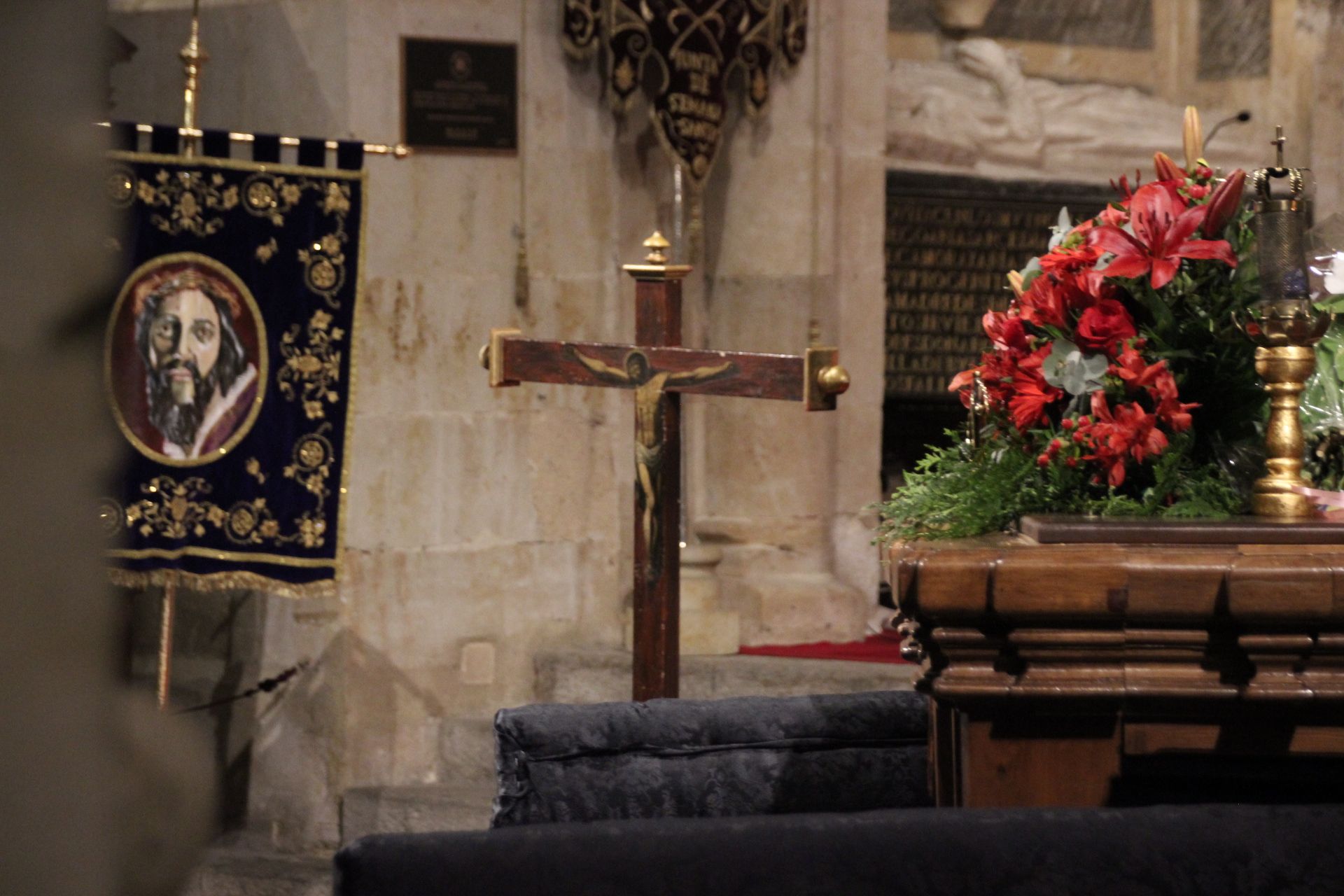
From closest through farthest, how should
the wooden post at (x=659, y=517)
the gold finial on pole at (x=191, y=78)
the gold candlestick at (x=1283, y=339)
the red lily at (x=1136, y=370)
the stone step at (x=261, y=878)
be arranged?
the gold candlestick at (x=1283, y=339) < the red lily at (x=1136, y=370) < the wooden post at (x=659, y=517) < the gold finial on pole at (x=191, y=78) < the stone step at (x=261, y=878)

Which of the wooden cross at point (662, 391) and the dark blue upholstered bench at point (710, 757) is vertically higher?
the wooden cross at point (662, 391)

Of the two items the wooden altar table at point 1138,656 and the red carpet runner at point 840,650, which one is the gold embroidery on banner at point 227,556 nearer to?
the red carpet runner at point 840,650

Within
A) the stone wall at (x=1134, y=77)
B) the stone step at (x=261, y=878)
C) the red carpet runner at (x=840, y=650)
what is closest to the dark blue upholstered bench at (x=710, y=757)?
the stone step at (x=261, y=878)

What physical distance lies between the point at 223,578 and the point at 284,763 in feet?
3.23

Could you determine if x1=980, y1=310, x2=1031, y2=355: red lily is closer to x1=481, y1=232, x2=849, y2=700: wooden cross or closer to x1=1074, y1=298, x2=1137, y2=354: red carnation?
x1=1074, y1=298, x2=1137, y2=354: red carnation

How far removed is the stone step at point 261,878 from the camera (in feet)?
14.6

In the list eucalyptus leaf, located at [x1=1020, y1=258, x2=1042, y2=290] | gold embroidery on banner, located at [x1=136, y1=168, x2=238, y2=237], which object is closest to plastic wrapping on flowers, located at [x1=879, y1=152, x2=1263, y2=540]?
eucalyptus leaf, located at [x1=1020, y1=258, x2=1042, y2=290]

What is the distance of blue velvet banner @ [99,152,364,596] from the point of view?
13.6ft

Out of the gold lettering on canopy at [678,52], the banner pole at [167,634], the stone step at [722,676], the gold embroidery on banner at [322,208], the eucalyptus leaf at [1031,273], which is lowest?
the stone step at [722,676]

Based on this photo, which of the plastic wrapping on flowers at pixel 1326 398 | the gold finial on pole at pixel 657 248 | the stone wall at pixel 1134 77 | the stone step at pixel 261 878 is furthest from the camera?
the stone wall at pixel 1134 77

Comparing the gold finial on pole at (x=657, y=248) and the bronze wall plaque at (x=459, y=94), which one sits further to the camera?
the bronze wall plaque at (x=459, y=94)

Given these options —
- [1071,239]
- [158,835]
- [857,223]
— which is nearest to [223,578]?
[857,223]

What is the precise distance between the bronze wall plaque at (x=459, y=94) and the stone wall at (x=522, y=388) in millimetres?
43

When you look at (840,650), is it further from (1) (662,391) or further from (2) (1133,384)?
(2) (1133,384)
